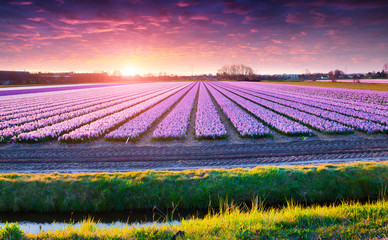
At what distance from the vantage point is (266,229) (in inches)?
167

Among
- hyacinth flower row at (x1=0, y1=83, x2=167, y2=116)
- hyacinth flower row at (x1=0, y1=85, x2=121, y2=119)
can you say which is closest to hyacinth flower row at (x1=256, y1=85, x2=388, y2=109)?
hyacinth flower row at (x1=0, y1=83, x2=167, y2=116)

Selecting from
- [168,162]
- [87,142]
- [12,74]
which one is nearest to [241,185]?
[168,162]

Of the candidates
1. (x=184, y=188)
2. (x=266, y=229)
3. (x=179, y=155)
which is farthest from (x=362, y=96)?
(x=266, y=229)

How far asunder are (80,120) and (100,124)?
255 centimetres

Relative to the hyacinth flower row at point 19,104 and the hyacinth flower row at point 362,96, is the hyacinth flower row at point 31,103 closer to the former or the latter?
the hyacinth flower row at point 19,104

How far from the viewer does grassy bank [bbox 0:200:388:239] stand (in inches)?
159

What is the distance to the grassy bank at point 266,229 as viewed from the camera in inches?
159

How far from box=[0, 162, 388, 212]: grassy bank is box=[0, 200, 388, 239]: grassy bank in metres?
1.48

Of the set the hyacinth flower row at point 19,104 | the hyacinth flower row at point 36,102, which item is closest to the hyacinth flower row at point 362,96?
the hyacinth flower row at point 36,102

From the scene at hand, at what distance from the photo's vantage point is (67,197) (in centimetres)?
599

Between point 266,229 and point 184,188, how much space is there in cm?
269

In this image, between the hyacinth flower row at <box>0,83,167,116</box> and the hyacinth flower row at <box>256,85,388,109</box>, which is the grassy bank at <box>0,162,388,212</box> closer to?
the hyacinth flower row at <box>0,83,167,116</box>

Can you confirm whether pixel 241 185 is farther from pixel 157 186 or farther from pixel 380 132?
pixel 380 132

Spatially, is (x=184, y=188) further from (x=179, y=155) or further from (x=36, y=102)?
(x=36, y=102)
